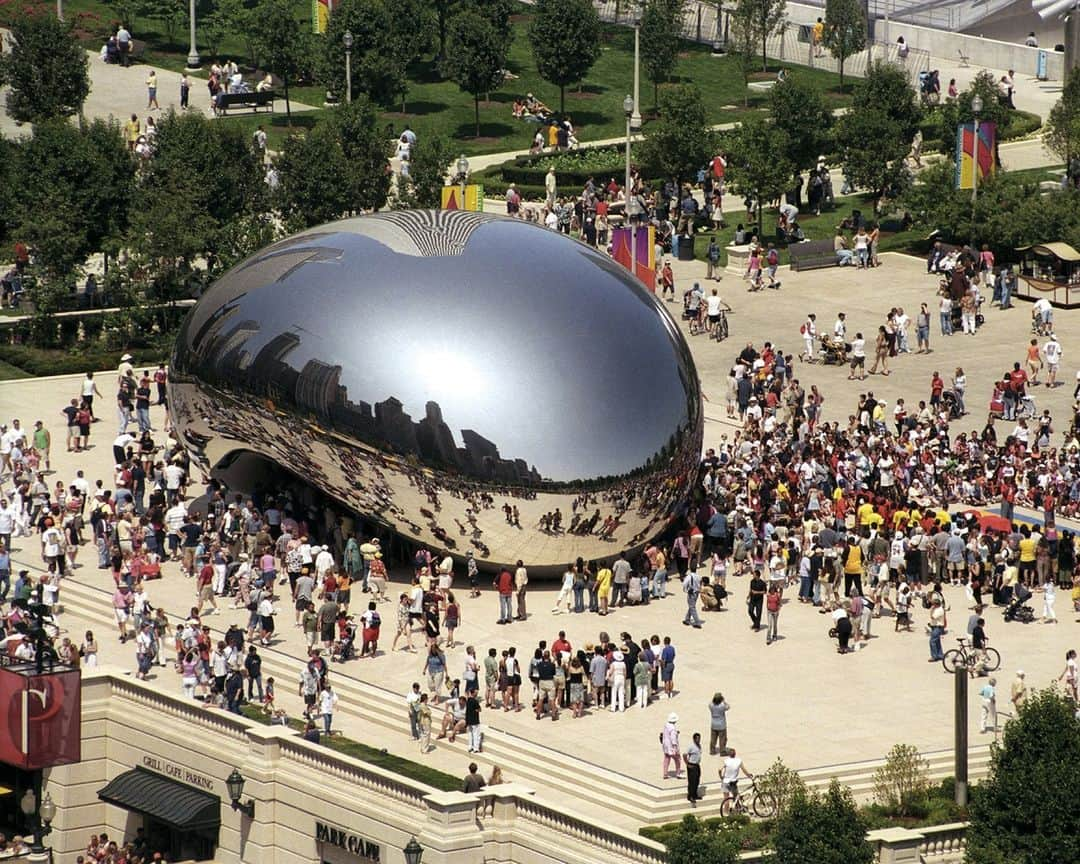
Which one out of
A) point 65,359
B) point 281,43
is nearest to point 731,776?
point 65,359

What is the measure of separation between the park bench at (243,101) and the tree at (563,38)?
8631mm

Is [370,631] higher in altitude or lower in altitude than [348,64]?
lower

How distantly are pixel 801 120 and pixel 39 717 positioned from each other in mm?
40195

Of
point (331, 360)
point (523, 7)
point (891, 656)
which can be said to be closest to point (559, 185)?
point (523, 7)

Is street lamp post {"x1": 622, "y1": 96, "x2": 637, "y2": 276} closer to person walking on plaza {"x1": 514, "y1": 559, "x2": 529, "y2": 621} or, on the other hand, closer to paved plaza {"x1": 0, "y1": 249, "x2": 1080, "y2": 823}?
paved plaza {"x1": 0, "y1": 249, "x2": 1080, "y2": 823}

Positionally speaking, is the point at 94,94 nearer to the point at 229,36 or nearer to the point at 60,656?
the point at 229,36

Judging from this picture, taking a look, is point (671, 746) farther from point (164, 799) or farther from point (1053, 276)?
point (1053, 276)

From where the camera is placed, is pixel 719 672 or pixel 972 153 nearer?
pixel 719 672

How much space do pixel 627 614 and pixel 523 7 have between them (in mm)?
57650

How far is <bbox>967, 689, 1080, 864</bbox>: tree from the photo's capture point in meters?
42.1

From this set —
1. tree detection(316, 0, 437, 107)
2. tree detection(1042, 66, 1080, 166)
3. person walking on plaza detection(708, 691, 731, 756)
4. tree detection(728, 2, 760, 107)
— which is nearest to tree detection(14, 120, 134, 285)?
tree detection(316, 0, 437, 107)

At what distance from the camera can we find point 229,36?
335ft

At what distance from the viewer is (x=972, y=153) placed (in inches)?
3182

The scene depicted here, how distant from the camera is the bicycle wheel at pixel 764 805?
44.7 meters
